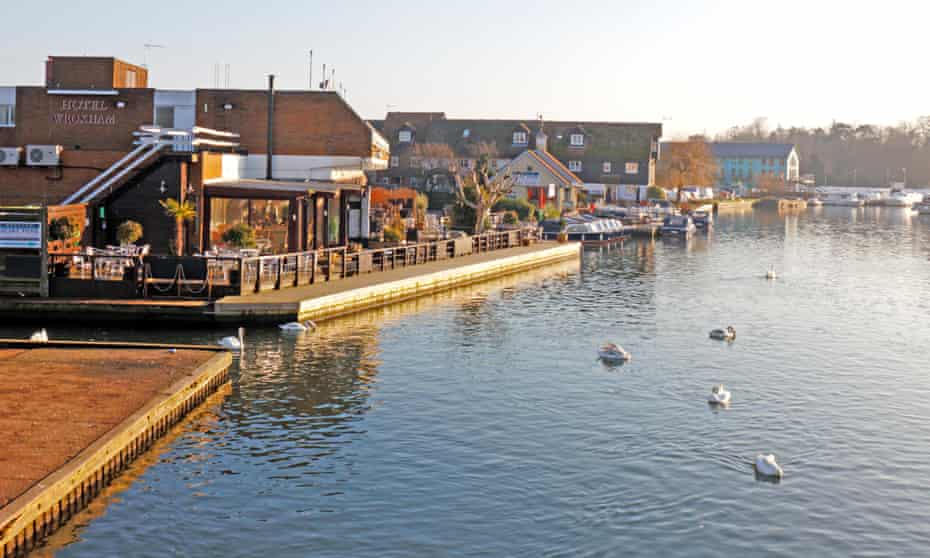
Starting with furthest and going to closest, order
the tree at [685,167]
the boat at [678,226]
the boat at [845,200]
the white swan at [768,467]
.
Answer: the boat at [845,200], the tree at [685,167], the boat at [678,226], the white swan at [768,467]

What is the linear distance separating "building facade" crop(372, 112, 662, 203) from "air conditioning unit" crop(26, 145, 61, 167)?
241 ft

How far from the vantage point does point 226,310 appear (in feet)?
119

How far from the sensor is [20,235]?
37250 millimetres

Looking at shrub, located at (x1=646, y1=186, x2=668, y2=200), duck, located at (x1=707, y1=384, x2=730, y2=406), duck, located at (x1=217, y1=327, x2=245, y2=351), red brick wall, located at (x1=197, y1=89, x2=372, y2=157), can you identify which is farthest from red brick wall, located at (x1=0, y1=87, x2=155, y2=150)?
shrub, located at (x1=646, y1=186, x2=668, y2=200)

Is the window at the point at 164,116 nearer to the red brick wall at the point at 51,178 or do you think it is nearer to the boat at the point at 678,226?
the red brick wall at the point at 51,178

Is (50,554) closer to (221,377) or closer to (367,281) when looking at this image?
(221,377)

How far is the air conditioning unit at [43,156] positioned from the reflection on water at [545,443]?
685 inches

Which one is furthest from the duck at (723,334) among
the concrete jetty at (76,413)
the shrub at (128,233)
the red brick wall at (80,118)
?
the red brick wall at (80,118)

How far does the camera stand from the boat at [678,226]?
9531cm

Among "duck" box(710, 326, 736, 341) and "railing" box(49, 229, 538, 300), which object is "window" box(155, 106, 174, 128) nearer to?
"railing" box(49, 229, 538, 300)

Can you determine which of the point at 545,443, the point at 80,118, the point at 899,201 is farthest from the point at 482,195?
the point at 899,201

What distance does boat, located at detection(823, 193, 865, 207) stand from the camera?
179 meters

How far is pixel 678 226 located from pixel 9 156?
6016cm

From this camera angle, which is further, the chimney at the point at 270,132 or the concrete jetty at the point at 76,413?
the chimney at the point at 270,132
